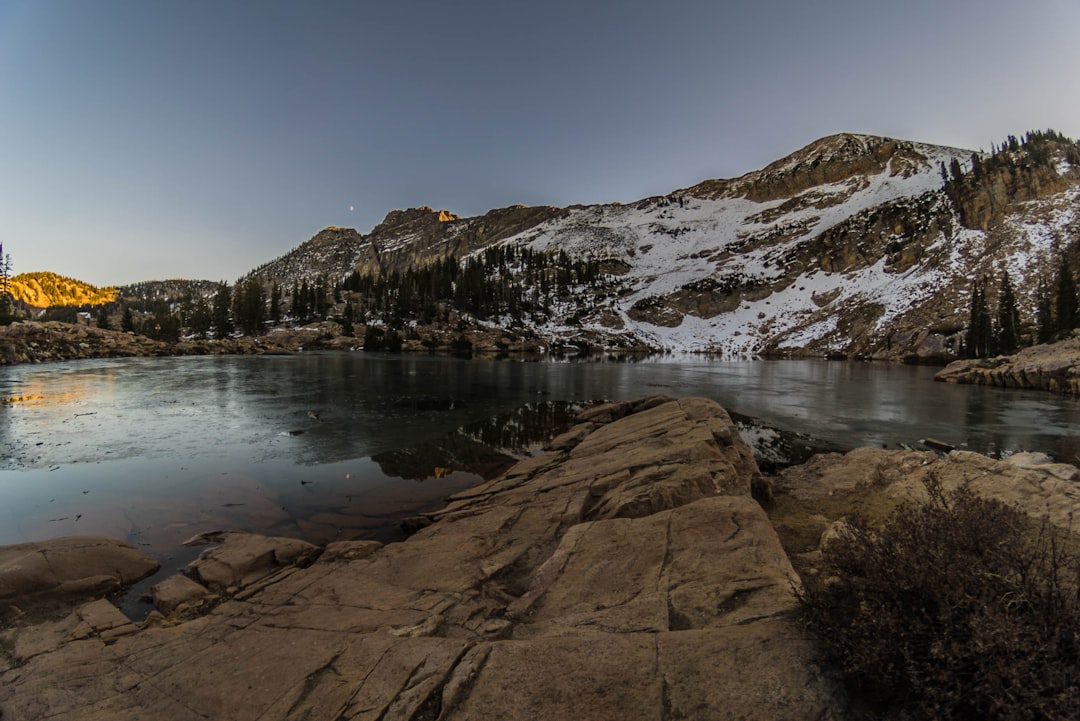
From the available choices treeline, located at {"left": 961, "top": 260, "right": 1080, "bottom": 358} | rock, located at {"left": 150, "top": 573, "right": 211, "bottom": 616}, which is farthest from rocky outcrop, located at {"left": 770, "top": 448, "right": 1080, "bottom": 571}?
treeline, located at {"left": 961, "top": 260, "right": 1080, "bottom": 358}

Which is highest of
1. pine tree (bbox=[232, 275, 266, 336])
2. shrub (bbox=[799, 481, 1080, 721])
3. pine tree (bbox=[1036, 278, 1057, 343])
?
pine tree (bbox=[232, 275, 266, 336])

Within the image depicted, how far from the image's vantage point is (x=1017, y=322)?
224ft

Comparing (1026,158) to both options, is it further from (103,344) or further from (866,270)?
(103,344)

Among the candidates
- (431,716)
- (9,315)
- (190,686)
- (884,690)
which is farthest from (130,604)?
(9,315)

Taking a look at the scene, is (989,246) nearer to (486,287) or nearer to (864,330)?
(864,330)

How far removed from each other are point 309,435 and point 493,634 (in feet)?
56.9

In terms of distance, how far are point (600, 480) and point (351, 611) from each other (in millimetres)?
5804

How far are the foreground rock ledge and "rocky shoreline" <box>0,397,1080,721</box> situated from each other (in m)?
0.02

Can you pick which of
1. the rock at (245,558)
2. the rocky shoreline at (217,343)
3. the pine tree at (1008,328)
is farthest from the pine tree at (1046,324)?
the rock at (245,558)

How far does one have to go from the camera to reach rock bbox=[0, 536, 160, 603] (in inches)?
290

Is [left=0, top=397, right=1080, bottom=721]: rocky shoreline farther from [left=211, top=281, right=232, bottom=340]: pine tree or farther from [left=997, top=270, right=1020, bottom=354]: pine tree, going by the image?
[left=211, top=281, right=232, bottom=340]: pine tree

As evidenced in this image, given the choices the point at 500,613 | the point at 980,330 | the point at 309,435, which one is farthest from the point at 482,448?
the point at 980,330

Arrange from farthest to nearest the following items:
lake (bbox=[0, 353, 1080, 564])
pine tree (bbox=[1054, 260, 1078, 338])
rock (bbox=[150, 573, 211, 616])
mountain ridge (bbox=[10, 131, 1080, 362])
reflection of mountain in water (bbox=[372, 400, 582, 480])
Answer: mountain ridge (bbox=[10, 131, 1080, 362]), pine tree (bbox=[1054, 260, 1078, 338]), reflection of mountain in water (bbox=[372, 400, 582, 480]), lake (bbox=[0, 353, 1080, 564]), rock (bbox=[150, 573, 211, 616])

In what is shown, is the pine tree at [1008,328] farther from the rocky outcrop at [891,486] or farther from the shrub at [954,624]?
the shrub at [954,624]
